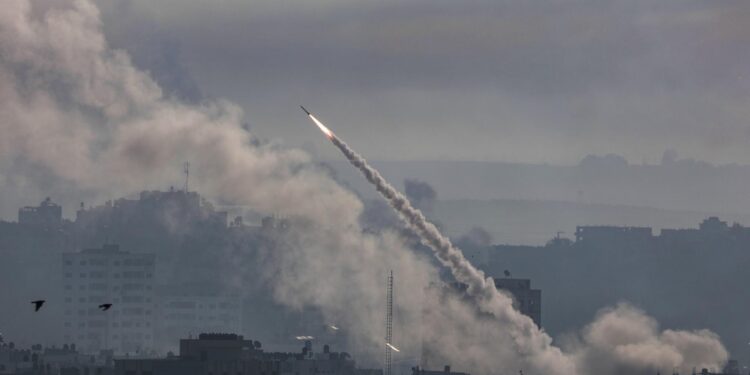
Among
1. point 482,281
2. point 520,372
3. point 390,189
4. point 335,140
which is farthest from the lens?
point 520,372

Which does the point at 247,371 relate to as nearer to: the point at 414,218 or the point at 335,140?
the point at 414,218

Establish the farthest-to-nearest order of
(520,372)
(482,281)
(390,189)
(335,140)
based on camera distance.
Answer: (520,372) → (482,281) → (390,189) → (335,140)

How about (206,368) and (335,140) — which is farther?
(206,368)


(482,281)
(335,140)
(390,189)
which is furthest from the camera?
(482,281)

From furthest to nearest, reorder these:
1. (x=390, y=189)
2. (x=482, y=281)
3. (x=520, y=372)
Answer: (x=520, y=372) < (x=482, y=281) < (x=390, y=189)

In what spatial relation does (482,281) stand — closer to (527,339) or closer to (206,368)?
(527,339)

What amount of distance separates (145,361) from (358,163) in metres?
46.2

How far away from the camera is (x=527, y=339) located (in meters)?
193

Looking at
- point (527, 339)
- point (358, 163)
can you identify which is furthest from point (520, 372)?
point (358, 163)

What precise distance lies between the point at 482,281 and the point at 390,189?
71.0ft

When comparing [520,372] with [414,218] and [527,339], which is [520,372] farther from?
[414,218]

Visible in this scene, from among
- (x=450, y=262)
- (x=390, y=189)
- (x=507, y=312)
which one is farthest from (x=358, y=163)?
(x=507, y=312)

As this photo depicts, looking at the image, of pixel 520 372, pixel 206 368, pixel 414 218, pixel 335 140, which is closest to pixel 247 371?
pixel 206 368

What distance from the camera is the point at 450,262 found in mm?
172625
